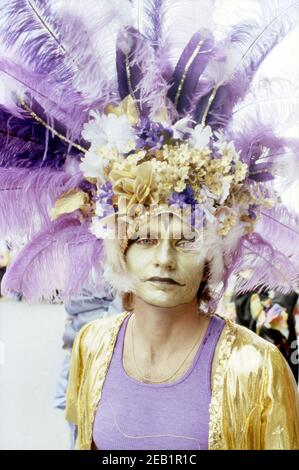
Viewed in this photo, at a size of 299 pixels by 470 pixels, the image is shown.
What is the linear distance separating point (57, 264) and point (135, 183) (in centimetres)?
27

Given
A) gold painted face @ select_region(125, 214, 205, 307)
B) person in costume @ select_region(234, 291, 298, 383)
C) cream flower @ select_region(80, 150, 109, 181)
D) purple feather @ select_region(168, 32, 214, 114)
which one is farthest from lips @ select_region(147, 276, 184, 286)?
person in costume @ select_region(234, 291, 298, 383)

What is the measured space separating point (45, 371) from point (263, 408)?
3.43 ft

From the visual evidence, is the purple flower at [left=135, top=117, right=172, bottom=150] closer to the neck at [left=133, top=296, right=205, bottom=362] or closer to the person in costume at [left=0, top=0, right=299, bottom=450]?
the person in costume at [left=0, top=0, right=299, bottom=450]

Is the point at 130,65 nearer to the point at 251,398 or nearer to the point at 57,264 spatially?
the point at 57,264

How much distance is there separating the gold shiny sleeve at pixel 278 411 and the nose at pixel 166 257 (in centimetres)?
26

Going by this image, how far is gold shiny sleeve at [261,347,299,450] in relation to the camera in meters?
1.09

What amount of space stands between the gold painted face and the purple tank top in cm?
14

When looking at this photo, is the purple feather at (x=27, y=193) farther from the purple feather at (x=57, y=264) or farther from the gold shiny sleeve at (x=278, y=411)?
the gold shiny sleeve at (x=278, y=411)

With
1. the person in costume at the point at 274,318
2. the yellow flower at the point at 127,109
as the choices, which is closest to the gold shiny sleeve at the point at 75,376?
the yellow flower at the point at 127,109

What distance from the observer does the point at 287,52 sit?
3.72 ft

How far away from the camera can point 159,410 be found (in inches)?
44.5
